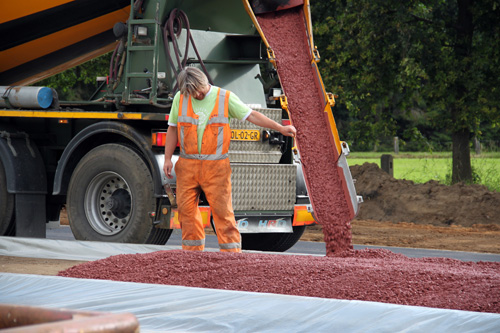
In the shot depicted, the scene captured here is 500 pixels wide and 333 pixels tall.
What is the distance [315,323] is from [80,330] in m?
2.93

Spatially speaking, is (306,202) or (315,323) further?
(306,202)

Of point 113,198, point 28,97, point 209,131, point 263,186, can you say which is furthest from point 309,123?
point 28,97

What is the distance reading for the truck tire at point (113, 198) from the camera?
8.27 metres

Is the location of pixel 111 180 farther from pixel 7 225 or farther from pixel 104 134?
pixel 7 225

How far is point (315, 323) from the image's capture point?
445cm

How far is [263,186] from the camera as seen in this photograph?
8.55 meters

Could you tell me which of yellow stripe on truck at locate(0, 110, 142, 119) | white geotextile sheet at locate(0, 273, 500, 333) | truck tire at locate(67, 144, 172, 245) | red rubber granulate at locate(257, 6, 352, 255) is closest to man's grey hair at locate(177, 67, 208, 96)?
yellow stripe on truck at locate(0, 110, 142, 119)

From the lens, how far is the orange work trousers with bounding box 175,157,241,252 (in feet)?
23.7

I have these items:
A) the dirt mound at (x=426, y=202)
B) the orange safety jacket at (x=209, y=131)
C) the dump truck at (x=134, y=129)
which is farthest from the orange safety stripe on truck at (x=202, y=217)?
the dirt mound at (x=426, y=202)

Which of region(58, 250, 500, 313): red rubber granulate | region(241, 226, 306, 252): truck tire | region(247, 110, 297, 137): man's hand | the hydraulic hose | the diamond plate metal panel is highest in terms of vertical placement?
the hydraulic hose

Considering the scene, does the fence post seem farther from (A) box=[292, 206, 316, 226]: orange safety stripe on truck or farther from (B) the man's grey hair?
(B) the man's grey hair

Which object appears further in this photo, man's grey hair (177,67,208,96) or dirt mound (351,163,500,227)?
dirt mound (351,163,500,227)

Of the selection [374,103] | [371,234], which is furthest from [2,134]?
[374,103]

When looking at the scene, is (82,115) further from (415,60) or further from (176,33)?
(415,60)
